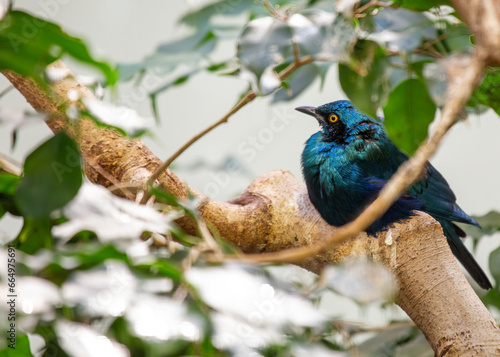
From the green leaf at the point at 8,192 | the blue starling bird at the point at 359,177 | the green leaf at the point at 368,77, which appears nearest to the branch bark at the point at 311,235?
the blue starling bird at the point at 359,177

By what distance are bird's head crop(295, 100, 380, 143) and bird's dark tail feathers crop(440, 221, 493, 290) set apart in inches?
17.4

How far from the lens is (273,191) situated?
5.85 feet

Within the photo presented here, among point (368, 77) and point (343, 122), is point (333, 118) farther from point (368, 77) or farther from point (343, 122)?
point (368, 77)

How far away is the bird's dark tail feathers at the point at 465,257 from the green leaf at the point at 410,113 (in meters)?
0.82

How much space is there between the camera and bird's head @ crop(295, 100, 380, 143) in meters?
1.95

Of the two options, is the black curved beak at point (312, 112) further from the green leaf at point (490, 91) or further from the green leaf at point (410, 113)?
the green leaf at point (410, 113)

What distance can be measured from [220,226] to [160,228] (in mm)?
914

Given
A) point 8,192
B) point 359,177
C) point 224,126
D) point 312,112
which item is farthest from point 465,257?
point 224,126

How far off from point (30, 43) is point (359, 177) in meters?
1.30

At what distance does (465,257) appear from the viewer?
6.51ft

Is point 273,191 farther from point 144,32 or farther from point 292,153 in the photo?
point 144,32

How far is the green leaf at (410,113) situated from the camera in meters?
1.24

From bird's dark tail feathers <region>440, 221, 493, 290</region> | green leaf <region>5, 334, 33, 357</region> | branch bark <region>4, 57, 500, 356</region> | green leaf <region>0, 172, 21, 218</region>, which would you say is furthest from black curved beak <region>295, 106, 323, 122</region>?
green leaf <region>5, 334, 33, 357</region>

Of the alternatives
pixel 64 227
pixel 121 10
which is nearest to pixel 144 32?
pixel 121 10
